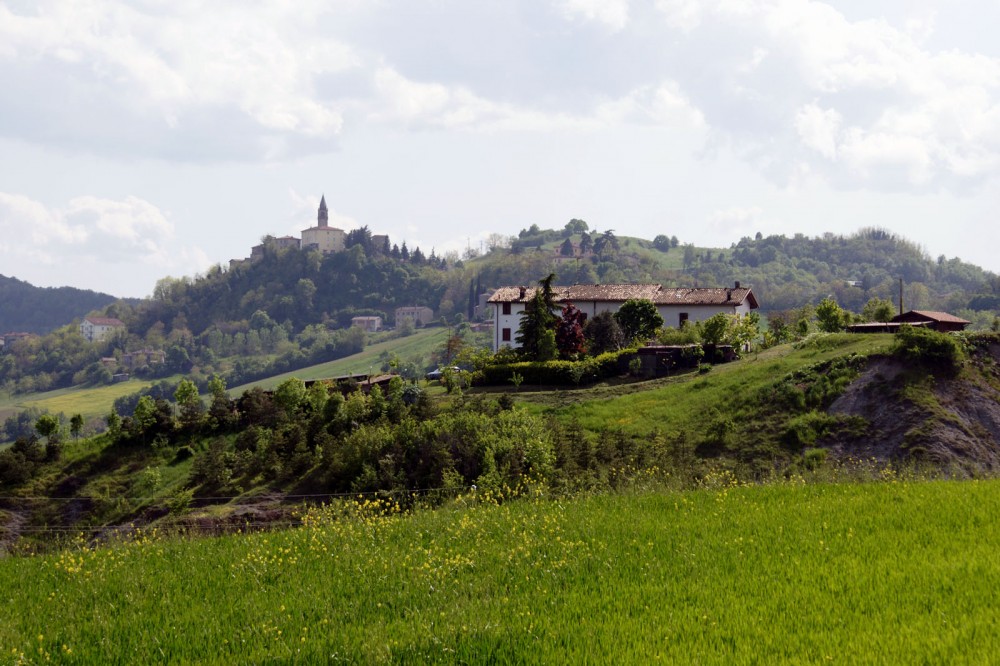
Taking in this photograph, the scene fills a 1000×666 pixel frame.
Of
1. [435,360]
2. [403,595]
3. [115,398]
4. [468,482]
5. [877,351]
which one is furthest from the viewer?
[115,398]

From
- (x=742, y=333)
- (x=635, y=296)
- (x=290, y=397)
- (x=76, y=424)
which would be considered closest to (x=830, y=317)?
(x=742, y=333)

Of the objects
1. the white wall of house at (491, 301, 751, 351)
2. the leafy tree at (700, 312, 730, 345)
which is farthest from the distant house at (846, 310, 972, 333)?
the white wall of house at (491, 301, 751, 351)

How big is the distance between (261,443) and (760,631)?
1356 inches

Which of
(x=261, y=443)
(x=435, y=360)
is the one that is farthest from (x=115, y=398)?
(x=261, y=443)

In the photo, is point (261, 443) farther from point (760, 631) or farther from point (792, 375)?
point (760, 631)

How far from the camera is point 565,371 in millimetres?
49031

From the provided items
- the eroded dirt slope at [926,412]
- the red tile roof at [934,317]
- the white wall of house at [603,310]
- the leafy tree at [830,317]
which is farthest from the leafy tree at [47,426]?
the red tile roof at [934,317]

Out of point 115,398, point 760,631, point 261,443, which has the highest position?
point 760,631

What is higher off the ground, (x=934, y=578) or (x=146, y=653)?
(x=934, y=578)

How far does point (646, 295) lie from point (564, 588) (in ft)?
210

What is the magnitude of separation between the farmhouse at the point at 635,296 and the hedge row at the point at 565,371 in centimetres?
1806

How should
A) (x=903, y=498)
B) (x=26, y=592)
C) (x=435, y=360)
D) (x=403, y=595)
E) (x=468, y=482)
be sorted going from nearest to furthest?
(x=403, y=595)
(x=26, y=592)
(x=903, y=498)
(x=468, y=482)
(x=435, y=360)

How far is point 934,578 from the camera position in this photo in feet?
32.4

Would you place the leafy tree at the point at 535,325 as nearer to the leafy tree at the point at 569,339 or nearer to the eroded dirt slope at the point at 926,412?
the leafy tree at the point at 569,339
